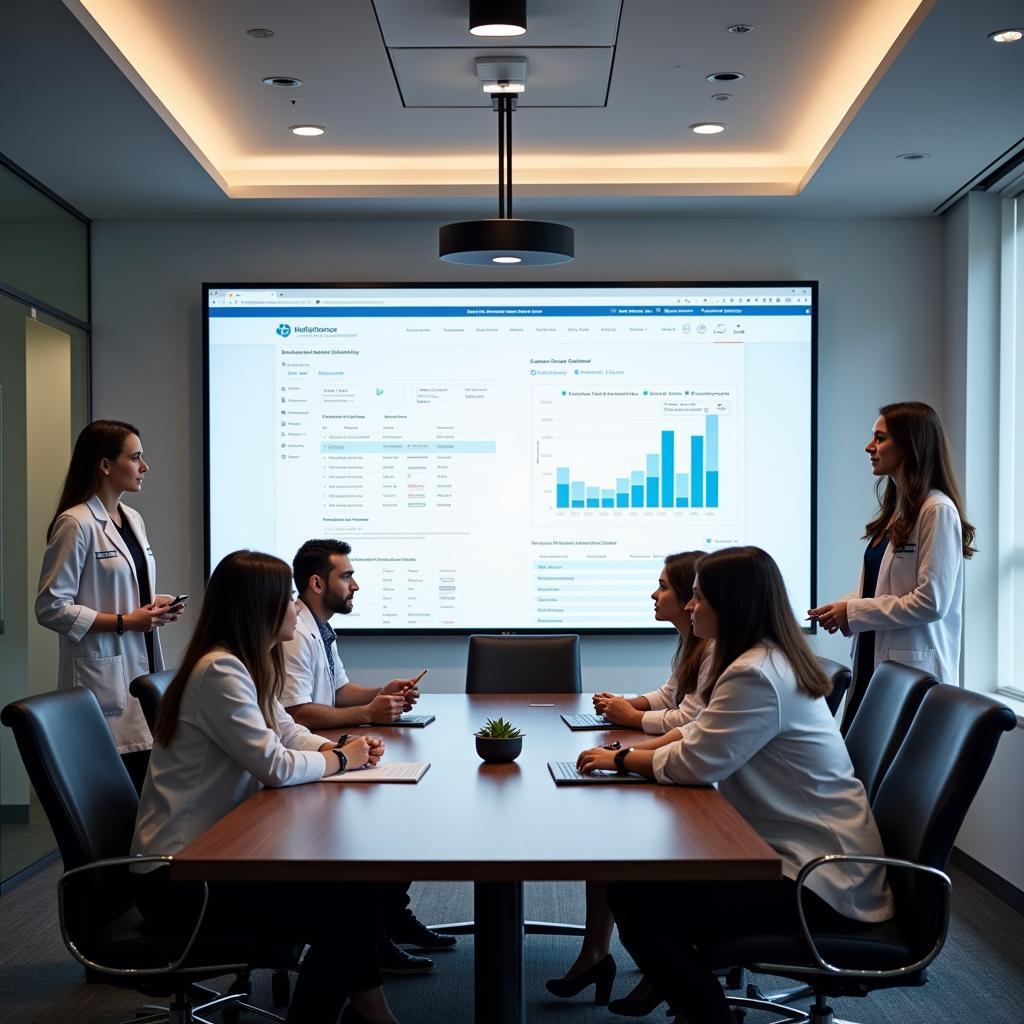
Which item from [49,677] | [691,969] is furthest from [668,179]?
[691,969]

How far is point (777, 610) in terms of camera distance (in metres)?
2.84

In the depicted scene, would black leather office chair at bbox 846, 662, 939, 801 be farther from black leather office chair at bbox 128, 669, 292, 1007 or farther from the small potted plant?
black leather office chair at bbox 128, 669, 292, 1007

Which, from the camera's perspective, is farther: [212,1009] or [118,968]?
[212,1009]

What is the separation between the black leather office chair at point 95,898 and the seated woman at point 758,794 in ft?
2.72

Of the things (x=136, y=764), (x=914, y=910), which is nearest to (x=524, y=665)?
(x=136, y=764)

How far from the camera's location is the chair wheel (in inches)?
149

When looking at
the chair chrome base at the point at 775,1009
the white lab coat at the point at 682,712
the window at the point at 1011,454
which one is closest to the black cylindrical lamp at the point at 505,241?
the white lab coat at the point at 682,712

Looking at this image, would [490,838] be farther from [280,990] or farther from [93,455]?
[93,455]

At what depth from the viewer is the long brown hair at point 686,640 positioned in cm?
373

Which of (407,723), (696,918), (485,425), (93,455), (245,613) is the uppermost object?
(485,425)

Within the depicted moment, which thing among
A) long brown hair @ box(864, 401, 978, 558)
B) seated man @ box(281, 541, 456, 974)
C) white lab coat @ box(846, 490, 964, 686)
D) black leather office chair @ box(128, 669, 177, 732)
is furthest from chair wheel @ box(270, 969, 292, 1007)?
long brown hair @ box(864, 401, 978, 558)

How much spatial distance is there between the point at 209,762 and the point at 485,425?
354 cm

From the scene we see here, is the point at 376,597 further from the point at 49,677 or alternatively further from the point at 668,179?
the point at 668,179

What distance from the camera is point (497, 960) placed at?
2.77 meters
